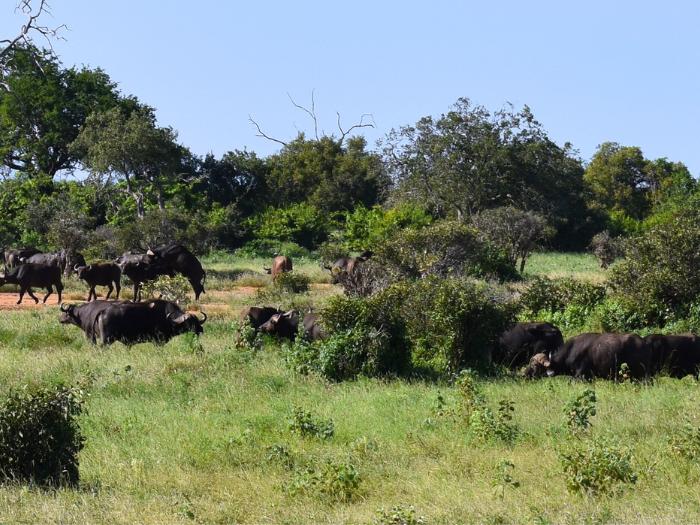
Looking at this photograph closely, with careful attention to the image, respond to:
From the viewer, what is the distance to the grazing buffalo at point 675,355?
50.0 feet

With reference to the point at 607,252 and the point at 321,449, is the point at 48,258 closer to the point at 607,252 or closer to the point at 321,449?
the point at 321,449

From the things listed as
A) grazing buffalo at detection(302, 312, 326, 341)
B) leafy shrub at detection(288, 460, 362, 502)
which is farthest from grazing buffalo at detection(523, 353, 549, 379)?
leafy shrub at detection(288, 460, 362, 502)

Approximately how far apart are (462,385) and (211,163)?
49.6 m

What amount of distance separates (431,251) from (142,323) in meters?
8.83

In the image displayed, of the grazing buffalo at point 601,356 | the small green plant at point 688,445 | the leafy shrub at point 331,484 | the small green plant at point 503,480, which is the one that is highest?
the grazing buffalo at point 601,356

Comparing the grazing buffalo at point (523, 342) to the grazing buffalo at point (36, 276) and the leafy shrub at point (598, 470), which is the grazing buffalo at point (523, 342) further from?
the grazing buffalo at point (36, 276)

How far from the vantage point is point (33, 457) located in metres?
9.73

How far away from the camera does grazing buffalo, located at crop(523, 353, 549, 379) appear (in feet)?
51.1

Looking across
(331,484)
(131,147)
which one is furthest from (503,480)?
(131,147)

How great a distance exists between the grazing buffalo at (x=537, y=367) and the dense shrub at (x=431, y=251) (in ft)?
18.6

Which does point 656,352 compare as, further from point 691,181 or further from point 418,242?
point 691,181

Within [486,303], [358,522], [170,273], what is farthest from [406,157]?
[358,522]

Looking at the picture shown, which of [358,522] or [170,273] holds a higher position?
[170,273]

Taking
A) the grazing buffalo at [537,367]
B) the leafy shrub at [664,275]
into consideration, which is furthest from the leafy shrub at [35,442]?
the leafy shrub at [664,275]
